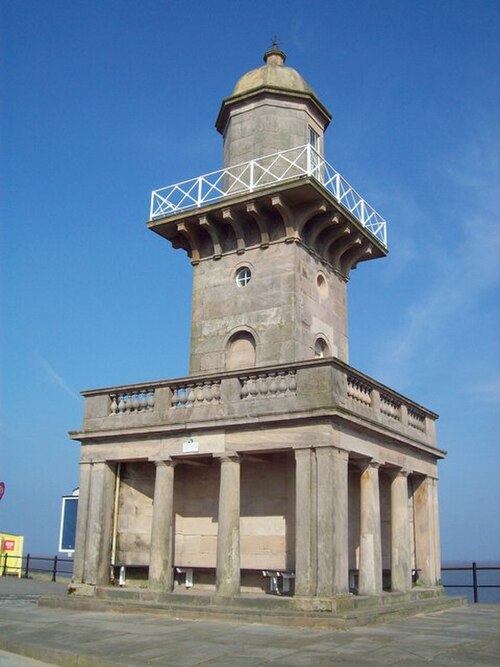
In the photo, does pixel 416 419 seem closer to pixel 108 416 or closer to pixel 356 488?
pixel 356 488

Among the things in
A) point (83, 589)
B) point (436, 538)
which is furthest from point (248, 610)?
point (436, 538)

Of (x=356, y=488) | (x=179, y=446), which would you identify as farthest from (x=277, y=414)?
(x=356, y=488)

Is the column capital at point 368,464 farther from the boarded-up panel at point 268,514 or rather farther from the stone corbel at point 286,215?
the stone corbel at point 286,215

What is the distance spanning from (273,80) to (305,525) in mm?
14466

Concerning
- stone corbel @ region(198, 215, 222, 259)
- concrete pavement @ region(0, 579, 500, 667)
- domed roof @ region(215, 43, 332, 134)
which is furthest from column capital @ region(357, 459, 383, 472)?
domed roof @ region(215, 43, 332, 134)

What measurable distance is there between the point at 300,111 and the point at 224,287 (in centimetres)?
633

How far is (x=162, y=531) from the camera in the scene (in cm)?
1664

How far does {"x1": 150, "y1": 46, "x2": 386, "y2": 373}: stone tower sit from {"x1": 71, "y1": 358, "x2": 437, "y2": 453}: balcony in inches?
104

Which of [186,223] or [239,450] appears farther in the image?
[186,223]

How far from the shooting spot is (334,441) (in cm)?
1478

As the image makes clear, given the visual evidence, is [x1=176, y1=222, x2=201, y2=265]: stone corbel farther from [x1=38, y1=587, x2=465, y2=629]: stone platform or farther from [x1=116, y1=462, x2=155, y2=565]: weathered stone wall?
[x1=38, y1=587, x2=465, y2=629]: stone platform

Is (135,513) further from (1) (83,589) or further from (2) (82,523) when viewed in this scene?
(1) (83,589)

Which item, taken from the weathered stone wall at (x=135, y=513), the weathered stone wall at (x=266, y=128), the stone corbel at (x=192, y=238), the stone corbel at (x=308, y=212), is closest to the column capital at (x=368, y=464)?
the weathered stone wall at (x=135, y=513)

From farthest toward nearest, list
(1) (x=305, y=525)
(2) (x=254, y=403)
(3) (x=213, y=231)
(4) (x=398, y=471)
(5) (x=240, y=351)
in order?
(3) (x=213, y=231) < (5) (x=240, y=351) < (4) (x=398, y=471) < (2) (x=254, y=403) < (1) (x=305, y=525)
